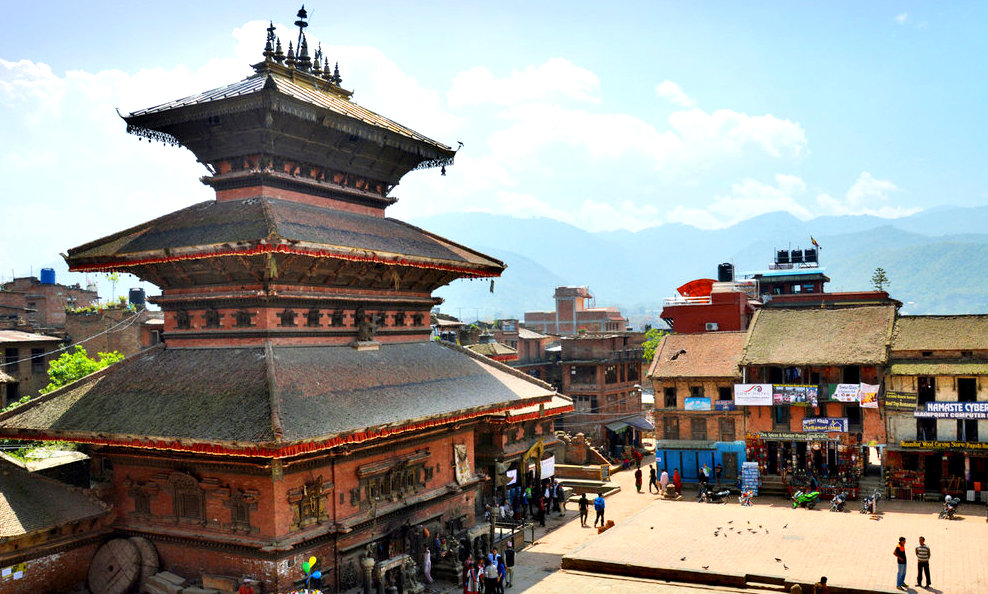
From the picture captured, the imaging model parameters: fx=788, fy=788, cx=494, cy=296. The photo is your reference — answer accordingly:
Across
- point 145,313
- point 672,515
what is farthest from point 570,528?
point 145,313

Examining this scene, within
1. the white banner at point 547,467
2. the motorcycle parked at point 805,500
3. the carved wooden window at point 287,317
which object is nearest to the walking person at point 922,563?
the motorcycle parked at point 805,500

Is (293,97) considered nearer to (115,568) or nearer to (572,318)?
(115,568)

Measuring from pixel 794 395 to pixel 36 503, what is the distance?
3627 cm

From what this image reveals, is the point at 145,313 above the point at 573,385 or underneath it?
above

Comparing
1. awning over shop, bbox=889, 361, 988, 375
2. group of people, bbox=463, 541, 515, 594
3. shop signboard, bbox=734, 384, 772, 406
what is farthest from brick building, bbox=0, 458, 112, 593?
awning over shop, bbox=889, 361, 988, 375

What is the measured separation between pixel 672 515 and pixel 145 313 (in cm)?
4006

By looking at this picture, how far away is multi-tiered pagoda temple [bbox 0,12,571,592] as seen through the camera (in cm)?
1877

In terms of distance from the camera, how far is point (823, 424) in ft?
140

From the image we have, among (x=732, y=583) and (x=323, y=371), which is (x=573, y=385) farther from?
(x=323, y=371)

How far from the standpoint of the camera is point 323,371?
20.9m

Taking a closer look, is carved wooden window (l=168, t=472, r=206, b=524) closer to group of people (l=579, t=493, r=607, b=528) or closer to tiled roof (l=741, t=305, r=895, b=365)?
group of people (l=579, t=493, r=607, b=528)

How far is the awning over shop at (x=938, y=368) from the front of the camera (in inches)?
1524

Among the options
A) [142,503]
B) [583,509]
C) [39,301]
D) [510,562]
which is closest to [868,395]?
[583,509]

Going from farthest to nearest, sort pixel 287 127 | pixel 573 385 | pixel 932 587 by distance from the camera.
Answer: pixel 573 385, pixel 932 587, pixel 287 127
